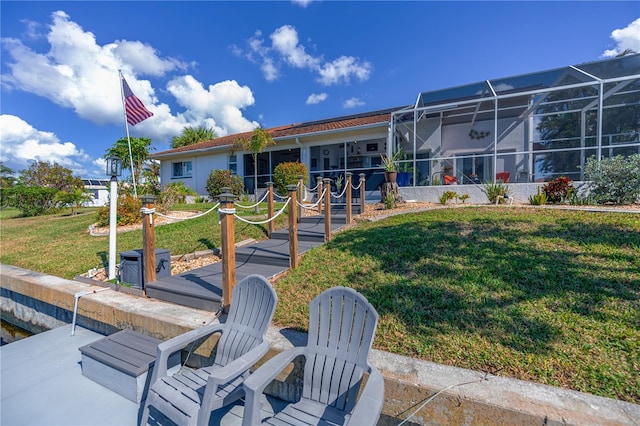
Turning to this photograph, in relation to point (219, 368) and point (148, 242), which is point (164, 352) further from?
point (148, 242)

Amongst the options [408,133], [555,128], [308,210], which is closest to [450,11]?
[408,133]

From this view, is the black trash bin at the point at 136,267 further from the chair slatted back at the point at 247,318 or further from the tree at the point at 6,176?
the tree at the point at 6,176

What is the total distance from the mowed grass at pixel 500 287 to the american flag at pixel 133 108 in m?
6.20

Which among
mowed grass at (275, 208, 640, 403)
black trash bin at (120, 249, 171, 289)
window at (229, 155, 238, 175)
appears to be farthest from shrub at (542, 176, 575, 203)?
window at (229, 155, 238, 175)

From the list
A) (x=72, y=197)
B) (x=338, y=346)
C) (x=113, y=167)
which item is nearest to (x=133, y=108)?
(x=113, y=167)

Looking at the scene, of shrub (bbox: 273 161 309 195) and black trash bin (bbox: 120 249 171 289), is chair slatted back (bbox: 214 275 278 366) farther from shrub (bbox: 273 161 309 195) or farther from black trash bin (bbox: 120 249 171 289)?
shrub (bbox: 273 161 309 195)

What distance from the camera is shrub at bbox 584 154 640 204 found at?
272 inches

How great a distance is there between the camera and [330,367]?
7.08 ft

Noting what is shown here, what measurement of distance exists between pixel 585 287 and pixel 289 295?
3427 millimetres

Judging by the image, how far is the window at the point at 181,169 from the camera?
18688 mm

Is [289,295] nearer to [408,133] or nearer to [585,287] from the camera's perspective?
[585,287]

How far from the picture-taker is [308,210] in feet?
30.3

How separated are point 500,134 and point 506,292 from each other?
12.1m

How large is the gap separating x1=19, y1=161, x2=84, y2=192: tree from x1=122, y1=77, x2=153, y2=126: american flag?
50.4 feet
